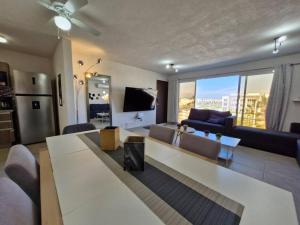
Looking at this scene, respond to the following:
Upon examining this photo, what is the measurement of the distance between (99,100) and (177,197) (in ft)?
12.6

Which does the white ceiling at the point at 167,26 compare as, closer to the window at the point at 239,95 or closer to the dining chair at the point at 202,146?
the window at the point at 239,95

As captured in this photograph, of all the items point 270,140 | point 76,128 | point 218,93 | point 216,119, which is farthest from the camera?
point 218,93

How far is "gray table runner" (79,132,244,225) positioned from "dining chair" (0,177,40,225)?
0.43m

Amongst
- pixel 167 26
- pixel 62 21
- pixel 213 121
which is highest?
pixel 167 26

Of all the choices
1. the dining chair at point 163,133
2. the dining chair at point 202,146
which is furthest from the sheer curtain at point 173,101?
the dining chair at point 202,146

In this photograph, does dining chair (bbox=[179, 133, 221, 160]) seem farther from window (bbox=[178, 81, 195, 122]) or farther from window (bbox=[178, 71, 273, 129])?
window (bbox=[178, 81, 195, 122])

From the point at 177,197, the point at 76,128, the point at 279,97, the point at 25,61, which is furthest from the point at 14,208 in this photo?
the point at 279,97

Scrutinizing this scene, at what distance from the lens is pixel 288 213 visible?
562 millimetres

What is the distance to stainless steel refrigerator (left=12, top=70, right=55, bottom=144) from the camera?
3.02 meters

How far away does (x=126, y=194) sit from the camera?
66 centimetres

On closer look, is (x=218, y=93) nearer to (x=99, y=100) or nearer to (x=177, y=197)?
(x=99, y=100)

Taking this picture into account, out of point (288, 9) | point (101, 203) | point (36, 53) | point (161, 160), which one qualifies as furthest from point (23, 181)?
point (36, 53)

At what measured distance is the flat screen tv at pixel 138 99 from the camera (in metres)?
4.55

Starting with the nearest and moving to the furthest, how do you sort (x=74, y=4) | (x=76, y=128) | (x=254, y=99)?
(x=74, y=4) < (x=76, y=128) < (x=254, y=99)
